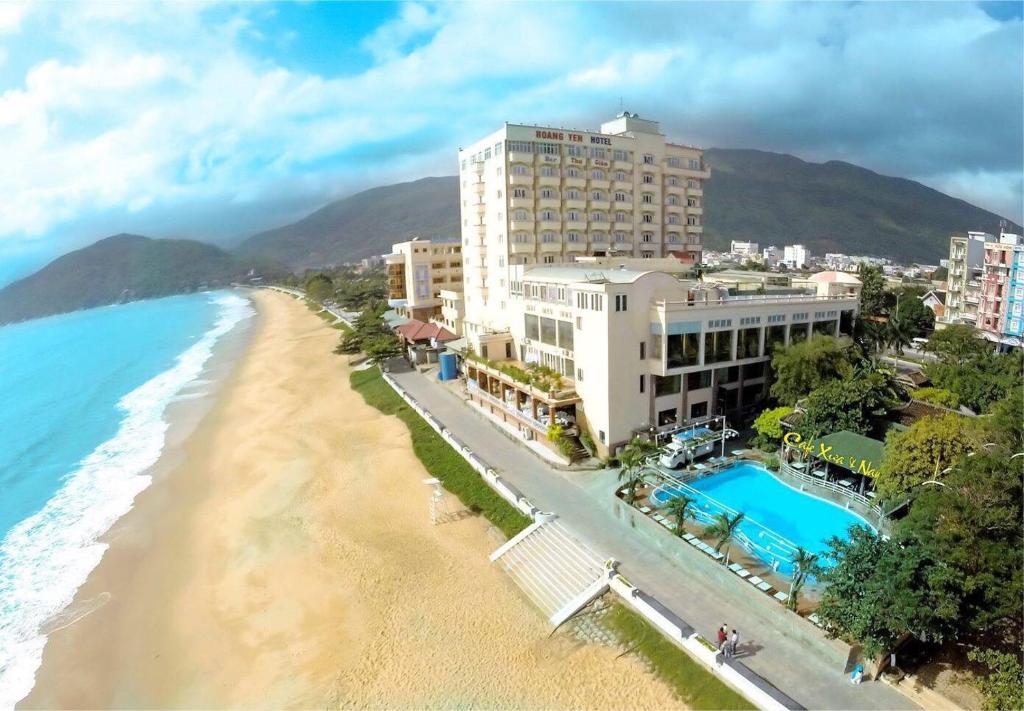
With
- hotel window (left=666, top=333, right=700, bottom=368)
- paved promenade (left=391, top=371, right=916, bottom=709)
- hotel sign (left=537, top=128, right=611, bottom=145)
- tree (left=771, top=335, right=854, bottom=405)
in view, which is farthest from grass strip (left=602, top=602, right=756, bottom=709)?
hotel sign (left=537, top=128, right=611, bottom=145)

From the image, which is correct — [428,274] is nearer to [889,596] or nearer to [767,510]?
[767,510]

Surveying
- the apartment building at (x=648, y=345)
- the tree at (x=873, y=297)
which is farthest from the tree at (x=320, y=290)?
the tree at (x=873, y=297)

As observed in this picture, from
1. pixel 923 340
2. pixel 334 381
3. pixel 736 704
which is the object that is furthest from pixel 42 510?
pixel 923 340

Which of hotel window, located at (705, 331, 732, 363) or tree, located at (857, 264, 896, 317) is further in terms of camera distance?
tree, located at (857, 264, 896, 317)

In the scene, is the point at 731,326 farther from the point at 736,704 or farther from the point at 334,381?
the point at 334,381

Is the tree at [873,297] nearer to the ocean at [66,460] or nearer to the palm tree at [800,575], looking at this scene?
the palm tree at [800,575]

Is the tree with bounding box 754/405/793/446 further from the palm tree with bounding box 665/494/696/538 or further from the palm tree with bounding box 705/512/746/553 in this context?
the palm tree with bounding box 705/512/746/553
